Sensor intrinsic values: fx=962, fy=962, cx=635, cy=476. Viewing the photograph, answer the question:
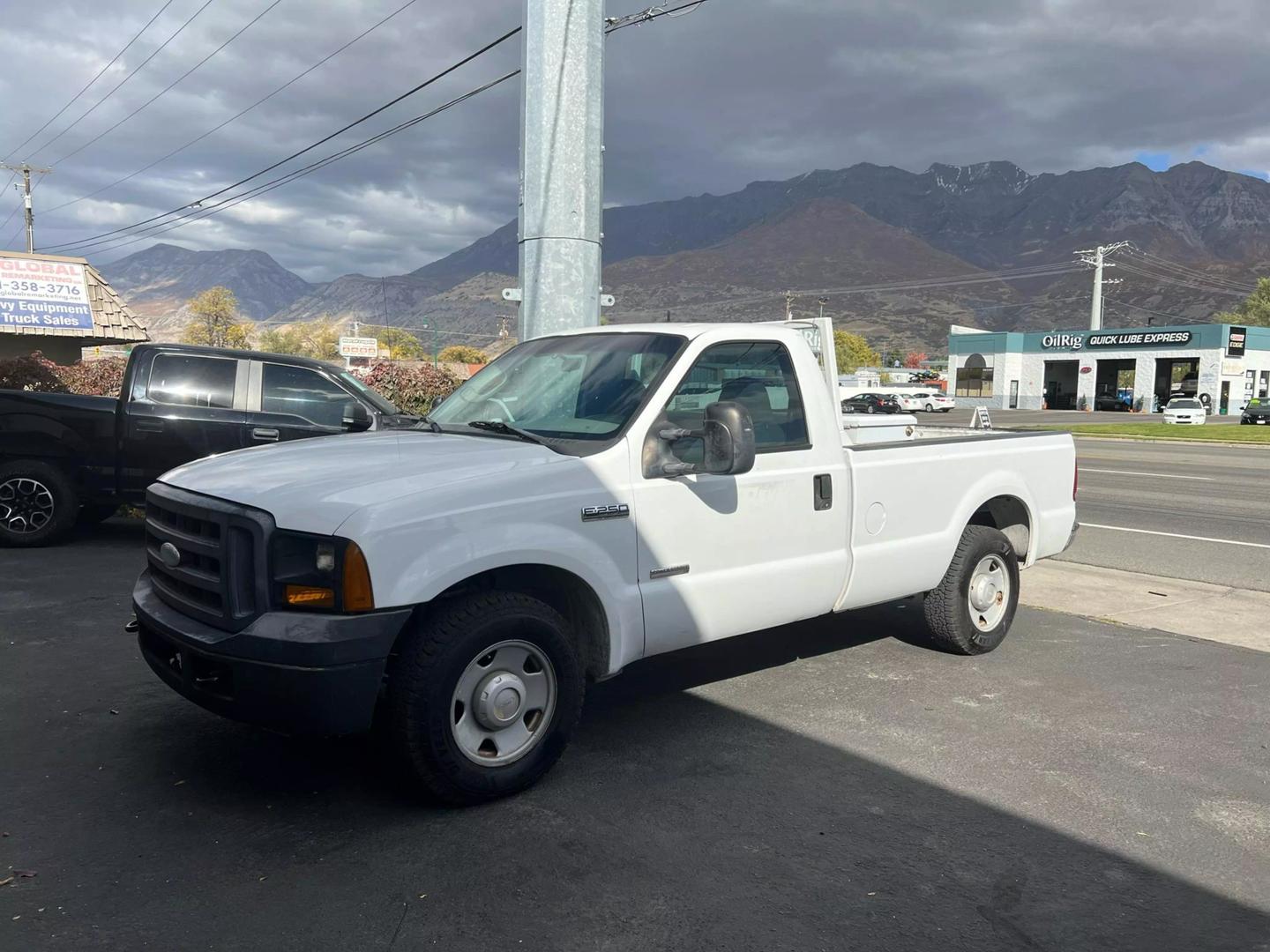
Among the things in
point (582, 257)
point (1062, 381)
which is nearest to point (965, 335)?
point (1062, 381)

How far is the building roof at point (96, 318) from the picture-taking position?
31203 millimetres

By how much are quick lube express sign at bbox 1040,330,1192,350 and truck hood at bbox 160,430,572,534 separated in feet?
236

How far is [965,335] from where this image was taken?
260 feet

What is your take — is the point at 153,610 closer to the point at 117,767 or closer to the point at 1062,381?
the point at 117,767

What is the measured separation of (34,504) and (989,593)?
8.30 metres

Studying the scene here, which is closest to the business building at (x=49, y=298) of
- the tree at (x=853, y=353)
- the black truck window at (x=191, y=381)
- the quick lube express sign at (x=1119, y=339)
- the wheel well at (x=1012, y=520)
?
the black truck window at (x=191, y=381)

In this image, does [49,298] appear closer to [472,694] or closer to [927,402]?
[472,694]

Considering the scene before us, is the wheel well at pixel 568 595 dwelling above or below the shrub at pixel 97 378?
below

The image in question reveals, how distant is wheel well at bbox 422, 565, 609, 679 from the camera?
3.86m

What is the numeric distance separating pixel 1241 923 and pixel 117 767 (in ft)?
14.0

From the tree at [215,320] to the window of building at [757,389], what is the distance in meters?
93.5

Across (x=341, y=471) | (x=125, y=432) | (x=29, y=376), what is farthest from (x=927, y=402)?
(x=341, y=471)

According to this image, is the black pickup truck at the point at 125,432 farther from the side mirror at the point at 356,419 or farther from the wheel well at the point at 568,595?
the wheel well at the point at 568,595

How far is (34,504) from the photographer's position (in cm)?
891
